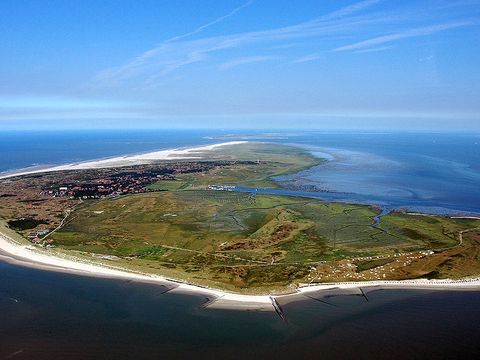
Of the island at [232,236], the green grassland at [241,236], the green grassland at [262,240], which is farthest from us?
the green grassland at [241,236]

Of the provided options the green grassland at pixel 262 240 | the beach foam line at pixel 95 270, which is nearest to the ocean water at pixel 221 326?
the beach foam line at pixel 95 270

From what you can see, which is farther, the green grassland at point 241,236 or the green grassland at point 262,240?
the green grassland at point 241,236

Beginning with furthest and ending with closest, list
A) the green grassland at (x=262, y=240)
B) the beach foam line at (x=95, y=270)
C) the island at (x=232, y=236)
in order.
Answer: the green grassland at (x=262, y=240) < the island at (x=232, y=236) < the beach foam line at (x=95, y=270)

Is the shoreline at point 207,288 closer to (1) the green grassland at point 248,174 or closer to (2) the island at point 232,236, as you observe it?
(2) the island at point 232,236

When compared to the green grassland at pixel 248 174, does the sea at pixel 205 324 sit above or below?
below

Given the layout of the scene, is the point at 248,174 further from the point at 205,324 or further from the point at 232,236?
the point at 205,324

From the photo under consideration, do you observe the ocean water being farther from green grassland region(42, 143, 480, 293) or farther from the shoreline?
green grassland region(42, 143, 480, 293)

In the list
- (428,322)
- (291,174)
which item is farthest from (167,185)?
(428,322)

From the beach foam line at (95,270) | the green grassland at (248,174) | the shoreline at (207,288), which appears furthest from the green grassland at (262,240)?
the green grassland at (248,174)
